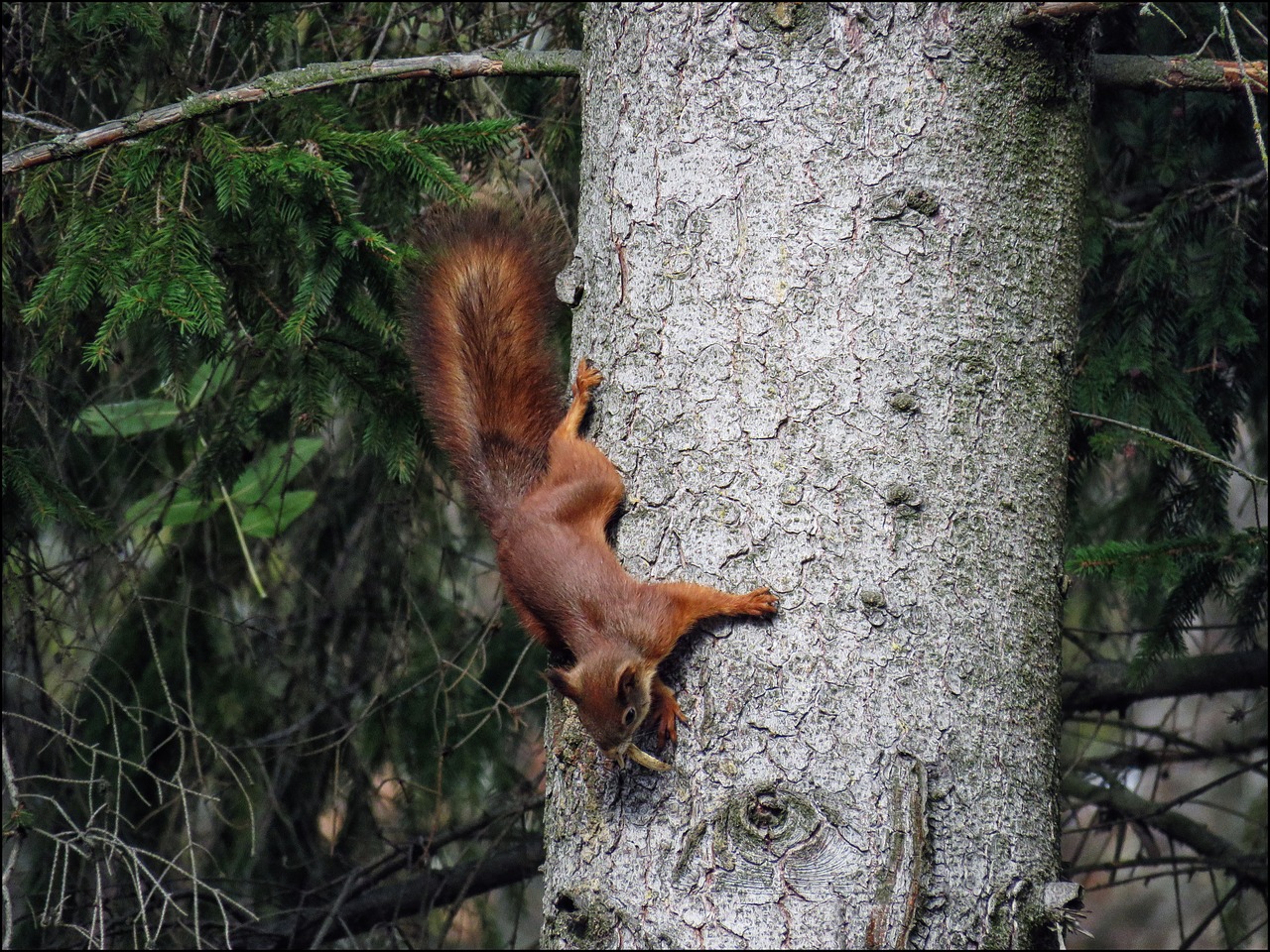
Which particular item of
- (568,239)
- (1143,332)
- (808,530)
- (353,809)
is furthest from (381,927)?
(1143,332)

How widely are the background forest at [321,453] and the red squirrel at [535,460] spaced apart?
0.46ft

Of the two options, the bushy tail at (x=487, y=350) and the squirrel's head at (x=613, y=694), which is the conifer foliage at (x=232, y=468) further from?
the squirrel's head at (x=613, y=694)

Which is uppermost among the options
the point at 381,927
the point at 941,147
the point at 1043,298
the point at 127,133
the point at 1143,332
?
the point at 1143,332

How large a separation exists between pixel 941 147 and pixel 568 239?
0.91 m

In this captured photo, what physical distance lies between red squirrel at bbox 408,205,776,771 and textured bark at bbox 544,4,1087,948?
0.06 meters

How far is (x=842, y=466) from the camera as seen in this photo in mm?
1566

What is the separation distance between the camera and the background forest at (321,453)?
7.17 ft

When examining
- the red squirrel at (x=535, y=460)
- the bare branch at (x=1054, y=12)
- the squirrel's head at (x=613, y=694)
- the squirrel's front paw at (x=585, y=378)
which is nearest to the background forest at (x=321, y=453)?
the red squirrel at (x=535, y=460)

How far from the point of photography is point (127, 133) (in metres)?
2.05

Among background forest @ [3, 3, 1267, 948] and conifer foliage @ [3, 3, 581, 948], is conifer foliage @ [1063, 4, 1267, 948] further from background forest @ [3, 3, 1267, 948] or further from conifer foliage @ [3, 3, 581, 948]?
conifer foliage @ [3, 3, 581, 948]

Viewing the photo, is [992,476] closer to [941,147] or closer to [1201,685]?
[941,147]

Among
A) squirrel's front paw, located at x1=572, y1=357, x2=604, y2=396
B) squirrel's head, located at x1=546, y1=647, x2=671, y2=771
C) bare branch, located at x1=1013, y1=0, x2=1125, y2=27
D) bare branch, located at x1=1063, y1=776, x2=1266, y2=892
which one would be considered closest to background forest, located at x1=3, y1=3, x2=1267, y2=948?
bare branch, located at x1=1063, y1=776, x2=1266, y2=892

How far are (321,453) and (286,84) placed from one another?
170cm

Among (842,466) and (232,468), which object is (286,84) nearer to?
(232,468)
